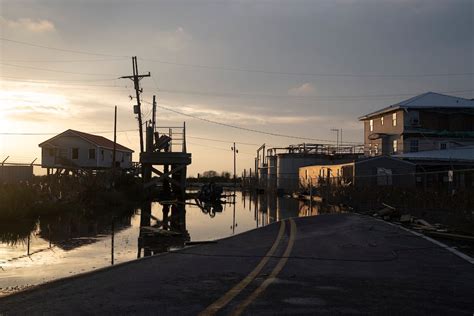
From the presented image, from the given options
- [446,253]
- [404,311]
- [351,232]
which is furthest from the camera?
[351,232]

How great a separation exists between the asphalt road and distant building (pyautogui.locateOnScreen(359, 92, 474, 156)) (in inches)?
1699

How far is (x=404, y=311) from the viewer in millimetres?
6238

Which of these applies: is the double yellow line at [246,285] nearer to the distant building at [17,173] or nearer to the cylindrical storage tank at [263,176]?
the distant building at [17,173]

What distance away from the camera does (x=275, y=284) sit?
25.6ft

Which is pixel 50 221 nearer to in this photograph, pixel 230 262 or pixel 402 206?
pixel 230 262

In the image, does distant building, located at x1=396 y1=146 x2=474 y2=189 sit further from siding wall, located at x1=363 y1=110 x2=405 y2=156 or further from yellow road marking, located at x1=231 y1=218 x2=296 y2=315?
yellow road marking, located at x1=231 y1=218 x2=296 y2=315

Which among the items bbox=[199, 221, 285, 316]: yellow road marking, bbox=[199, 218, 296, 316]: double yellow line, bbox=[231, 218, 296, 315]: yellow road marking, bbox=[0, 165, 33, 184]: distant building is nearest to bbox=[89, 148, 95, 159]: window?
bbox=[0, 165, 33, 184]: distant building

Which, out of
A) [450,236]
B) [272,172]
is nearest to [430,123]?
[272,172]

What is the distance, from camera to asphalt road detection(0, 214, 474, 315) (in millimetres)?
6449

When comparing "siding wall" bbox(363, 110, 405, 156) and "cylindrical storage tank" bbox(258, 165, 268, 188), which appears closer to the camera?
"siding wall" bbox(363, 110, 405, 156)

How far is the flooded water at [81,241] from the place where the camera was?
1124 centimetres

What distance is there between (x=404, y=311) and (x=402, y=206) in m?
20.5

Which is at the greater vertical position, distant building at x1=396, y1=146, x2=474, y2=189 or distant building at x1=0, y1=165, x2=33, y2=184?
distant building at x1=396, y1=146, x2=474, y2=189

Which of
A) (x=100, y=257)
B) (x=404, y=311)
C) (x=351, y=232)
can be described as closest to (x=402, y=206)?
(x=351, y=232)
